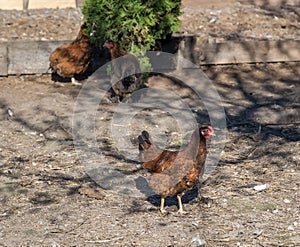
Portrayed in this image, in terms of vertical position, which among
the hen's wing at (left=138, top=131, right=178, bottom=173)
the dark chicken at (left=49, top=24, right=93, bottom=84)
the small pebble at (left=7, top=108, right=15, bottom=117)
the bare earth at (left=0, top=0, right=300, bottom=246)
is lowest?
the small pebble at (left=7, top=108, right=15, bottom=117)

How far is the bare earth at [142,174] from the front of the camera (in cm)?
554

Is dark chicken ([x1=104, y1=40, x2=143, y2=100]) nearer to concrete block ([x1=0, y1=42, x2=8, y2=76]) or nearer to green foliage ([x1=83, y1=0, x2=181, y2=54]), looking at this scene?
green foliage ([x1=83, y1=0, x2=181, y2=54])

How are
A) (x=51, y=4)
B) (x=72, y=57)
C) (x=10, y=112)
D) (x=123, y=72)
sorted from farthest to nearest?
(x=51, y=4), (x=72, y=57), (x=123, y=72), (x=10, y=112)

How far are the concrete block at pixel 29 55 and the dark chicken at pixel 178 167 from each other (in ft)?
15.6

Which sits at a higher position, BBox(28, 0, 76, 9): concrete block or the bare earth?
BBox(28, 0, 76, 9): concrete block

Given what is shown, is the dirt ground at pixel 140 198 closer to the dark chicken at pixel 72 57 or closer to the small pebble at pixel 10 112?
the small pebble at pixel 10 112

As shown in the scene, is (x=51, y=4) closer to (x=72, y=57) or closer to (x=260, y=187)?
(x=72, y=57)

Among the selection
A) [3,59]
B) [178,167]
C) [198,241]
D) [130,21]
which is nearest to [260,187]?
[178,167]

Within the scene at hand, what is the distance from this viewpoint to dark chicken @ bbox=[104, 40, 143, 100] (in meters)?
9.04

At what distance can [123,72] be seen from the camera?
9.03m

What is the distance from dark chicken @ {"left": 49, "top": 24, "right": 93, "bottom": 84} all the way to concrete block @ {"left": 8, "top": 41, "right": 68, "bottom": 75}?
483 millimetres

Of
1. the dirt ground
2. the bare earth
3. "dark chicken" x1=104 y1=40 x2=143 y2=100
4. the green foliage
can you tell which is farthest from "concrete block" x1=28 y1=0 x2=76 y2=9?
"dark chicken" x1=104 y1=40 x2=143 y2=100

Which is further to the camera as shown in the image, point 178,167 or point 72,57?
point 72,57

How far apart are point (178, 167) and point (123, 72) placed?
3453 mm
